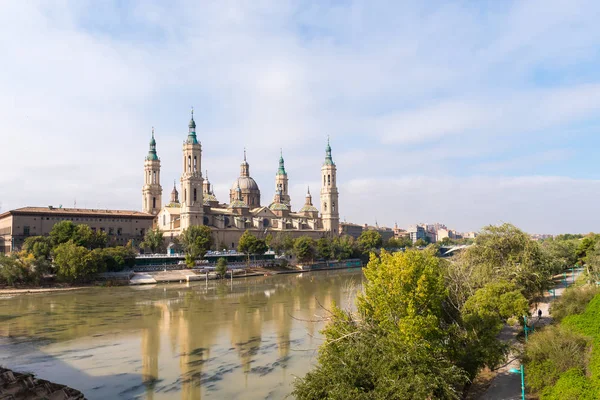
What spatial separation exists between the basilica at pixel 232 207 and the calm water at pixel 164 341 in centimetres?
2378

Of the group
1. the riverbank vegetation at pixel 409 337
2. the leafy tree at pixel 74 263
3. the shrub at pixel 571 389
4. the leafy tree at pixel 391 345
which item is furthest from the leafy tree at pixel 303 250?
the shrub at pixel 571 389

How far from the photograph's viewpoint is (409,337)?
32.7ft

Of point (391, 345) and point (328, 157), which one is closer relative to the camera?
point (391, 345)

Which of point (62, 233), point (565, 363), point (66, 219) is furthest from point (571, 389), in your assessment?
point (66, 219)

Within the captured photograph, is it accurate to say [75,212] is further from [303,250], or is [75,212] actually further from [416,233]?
[416,233]

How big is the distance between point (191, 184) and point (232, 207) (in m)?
10.6

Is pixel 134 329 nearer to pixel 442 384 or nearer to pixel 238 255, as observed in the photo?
pixel 442 384

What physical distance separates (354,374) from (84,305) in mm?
23968

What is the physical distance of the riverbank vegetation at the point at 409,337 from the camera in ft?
28.8

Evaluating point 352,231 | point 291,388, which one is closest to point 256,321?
point 291,388

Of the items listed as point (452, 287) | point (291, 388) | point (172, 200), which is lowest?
point (291, 388)

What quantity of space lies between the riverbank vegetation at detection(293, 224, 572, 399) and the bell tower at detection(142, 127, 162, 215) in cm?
5527

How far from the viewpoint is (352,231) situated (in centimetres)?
9581

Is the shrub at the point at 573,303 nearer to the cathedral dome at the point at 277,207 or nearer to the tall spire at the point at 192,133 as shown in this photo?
the tall spire at the point at 192,133
